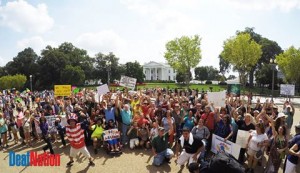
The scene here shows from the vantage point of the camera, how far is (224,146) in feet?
26.7

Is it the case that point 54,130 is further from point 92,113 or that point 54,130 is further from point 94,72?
point 94,72

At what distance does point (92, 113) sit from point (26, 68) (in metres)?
78.7

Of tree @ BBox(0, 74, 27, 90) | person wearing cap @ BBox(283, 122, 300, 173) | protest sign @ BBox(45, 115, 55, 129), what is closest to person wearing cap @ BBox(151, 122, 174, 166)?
person wearing cap @ BBox(283, 122, 300, 173)

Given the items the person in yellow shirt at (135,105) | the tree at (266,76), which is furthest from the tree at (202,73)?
the person in yellow shirt at (135,105)

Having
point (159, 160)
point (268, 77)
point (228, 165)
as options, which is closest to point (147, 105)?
point (159, 160)

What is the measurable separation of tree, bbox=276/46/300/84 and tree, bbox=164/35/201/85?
48.5 ft

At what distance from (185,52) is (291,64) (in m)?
18.1

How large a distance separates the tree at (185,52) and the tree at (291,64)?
48.5 ft

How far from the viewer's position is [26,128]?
12172 mm

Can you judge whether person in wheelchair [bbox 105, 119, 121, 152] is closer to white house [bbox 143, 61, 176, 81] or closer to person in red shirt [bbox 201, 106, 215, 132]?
person in red shirt [bbox 201, 106, 215, 132]

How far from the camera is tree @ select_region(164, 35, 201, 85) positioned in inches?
1925

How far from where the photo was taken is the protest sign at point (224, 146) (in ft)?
25.1

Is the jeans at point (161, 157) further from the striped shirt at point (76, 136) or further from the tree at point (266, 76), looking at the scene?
the tree at point (266, 76)

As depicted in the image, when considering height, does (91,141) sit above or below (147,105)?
below
